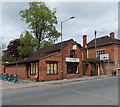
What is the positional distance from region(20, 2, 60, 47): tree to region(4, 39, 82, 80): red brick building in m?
13.6

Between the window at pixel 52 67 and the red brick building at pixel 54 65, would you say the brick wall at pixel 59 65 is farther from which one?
the window at pixel 52 67

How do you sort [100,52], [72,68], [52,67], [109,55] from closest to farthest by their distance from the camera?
[52,67] < [72,68] < [109,55] < [100,52]

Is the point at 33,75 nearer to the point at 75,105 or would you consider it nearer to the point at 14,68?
the point at 14,68

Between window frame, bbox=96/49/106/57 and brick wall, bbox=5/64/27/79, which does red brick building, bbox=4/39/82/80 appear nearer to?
brick wall, bbox=5/64/27/79

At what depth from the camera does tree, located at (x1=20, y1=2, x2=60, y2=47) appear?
3759 centimetres

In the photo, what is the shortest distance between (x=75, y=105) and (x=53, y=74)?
15.2 meters

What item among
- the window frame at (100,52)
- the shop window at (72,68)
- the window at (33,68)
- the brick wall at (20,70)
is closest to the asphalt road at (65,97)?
the window at (33,68)

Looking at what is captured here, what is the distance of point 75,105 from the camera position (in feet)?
24.2

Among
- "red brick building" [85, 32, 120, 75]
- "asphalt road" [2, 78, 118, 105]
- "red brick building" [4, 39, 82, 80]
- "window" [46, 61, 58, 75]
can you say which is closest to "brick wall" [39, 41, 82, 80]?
"red brick building" [4, 39, 82, 80]

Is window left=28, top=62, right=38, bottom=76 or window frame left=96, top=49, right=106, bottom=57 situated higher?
window frame left=96, top=49, right=106, bottom=57

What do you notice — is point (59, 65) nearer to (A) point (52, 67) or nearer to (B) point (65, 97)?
(A) point (52, 67)

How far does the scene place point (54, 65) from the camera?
74.6 ft

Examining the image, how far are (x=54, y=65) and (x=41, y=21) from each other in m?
18.6

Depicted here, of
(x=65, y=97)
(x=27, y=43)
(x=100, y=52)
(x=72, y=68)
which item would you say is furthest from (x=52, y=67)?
(x=100, y=52)
